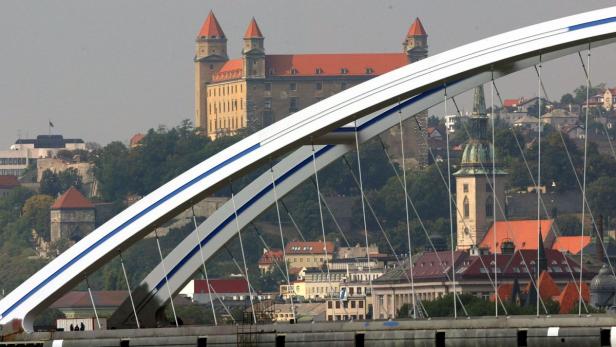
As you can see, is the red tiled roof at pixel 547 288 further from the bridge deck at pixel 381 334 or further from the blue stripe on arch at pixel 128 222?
the bridge deck at pixel 381 334

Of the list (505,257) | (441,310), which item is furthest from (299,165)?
(505,257)

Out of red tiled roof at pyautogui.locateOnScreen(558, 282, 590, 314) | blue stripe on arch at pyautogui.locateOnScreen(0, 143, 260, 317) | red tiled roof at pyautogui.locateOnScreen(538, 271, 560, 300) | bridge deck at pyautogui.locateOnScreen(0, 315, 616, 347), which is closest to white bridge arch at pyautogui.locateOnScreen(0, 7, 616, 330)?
blue stripe on arch at pyautogui.locateOnScreen(0, 143, 260, 317)

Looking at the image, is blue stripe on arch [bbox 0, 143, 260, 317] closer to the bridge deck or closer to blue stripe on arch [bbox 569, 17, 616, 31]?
the bridge deck

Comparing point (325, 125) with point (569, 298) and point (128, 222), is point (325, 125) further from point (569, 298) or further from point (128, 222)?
point (569, 298)

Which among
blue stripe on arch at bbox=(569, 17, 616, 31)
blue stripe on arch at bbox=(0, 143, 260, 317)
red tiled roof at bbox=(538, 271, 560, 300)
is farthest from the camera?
red tiled roof at bbox=(538, 271, 560, 300)

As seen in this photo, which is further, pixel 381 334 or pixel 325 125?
pixel 325 125

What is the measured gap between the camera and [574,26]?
44906 mm

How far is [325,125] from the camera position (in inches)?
1887

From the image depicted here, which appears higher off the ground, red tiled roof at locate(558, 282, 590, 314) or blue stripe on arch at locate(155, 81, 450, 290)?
blue stripe on arch at locate(155, 81, 450, 290)

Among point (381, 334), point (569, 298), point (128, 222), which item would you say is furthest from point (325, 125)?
point (569, 298)

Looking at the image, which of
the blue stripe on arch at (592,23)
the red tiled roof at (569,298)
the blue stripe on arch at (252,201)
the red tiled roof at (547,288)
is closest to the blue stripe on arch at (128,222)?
the blue stripe on arch at (252,201)

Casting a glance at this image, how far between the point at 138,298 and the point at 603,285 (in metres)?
102

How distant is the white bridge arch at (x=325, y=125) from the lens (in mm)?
45469

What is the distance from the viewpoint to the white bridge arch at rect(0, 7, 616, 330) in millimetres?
45469
